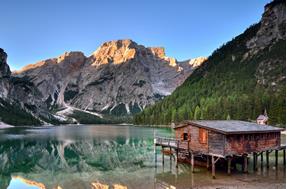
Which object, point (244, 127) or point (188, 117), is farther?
point (188, 117)

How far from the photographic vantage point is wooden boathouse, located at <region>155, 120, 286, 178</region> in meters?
46.4

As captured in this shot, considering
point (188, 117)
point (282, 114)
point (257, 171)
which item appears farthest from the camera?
point (188, 117)

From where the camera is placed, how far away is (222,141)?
46219 mm

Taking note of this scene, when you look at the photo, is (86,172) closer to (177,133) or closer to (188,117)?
(177,133)

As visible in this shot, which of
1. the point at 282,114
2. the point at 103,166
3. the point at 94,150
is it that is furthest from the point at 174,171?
the point at 282,114

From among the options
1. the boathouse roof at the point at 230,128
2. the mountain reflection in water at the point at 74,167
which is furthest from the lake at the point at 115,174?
the boathouse roof at the point at 230,128

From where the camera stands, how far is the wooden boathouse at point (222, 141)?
46.4 m

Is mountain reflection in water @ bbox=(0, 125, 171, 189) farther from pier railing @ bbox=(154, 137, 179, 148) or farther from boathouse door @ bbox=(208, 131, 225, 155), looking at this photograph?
boathouse door @ bbox=(208, 131, 225, 155)

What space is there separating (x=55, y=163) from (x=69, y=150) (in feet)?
66.3

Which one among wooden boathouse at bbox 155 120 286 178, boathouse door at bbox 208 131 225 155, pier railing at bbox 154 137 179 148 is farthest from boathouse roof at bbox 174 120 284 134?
pier railing at bbox 154 137 179 148

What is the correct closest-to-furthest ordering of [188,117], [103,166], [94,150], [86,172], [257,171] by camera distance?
[257,171] < [86,172] < [103,166] < [94,150] < [188,117]

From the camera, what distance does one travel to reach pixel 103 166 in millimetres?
60062

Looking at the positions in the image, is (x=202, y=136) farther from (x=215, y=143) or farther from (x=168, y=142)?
(x=168, y=142)

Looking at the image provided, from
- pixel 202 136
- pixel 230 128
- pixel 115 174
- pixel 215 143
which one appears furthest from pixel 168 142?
pixel 230 128
